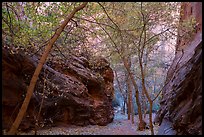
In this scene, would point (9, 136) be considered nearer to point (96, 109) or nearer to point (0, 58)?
point (0, 58)

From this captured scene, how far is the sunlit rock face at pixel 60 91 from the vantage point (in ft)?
25.2

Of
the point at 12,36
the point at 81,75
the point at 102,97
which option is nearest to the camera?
the point at 12,36

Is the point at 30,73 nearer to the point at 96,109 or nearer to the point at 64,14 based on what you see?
the point at 64,14

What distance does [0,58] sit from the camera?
6832 mm

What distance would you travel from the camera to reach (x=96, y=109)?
41.4 ft

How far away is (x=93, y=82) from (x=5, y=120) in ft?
20.1

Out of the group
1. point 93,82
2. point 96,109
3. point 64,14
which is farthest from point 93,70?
point 64,14

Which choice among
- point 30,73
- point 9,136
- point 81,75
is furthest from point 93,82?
point 9,136

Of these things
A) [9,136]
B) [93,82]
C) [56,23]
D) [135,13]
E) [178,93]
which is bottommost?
[9,136]

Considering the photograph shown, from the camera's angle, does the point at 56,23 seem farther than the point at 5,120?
No

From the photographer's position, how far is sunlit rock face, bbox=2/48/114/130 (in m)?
7.70

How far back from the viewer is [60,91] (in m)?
9.95

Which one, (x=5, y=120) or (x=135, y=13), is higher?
(x=135, y=13)

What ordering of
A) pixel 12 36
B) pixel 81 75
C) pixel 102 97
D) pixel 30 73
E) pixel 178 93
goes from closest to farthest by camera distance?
pixel 12 36 < pixel 178 93 < pixel 30 73 < pixel 81 75 < pixel 102 97
